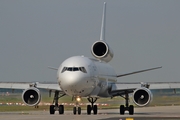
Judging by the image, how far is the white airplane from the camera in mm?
41344

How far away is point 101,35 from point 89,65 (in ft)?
51.2

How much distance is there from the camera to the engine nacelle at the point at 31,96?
44781mm

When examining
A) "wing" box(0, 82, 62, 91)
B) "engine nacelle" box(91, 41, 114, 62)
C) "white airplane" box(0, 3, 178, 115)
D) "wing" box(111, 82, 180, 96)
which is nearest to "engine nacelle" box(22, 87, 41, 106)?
"white airplane" box(0, 3, 178, 115)

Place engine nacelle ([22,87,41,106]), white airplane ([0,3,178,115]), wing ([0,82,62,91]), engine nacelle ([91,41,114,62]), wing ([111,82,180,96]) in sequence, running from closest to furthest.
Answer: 1. white airplane ([0,3,178,115])
2. engine nacelle ([22,87,41,106])
3. wing ([0,82,62,91])
4. wing ([111,82,180,96])
5. engine nacelle ([91,41,114,62])

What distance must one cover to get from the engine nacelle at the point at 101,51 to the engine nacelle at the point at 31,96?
9020 mm

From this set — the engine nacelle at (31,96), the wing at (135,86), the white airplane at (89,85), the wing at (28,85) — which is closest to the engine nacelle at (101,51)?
the white airplane at (89,85)

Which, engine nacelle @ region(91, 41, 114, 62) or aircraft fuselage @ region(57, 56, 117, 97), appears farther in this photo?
engine nacelle @ region(91, 41, 114, 62)

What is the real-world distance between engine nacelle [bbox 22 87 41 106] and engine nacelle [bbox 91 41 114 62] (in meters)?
9.02

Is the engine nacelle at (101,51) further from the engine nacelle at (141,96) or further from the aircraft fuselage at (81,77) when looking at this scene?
the engine nacelle at (141,96)

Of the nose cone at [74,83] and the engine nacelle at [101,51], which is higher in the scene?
the engine nacelle at [101,51]

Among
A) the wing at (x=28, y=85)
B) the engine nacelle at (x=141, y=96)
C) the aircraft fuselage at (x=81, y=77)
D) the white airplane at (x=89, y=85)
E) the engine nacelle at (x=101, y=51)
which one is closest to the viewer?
the aircraft fuselage at (x=81, y=77)

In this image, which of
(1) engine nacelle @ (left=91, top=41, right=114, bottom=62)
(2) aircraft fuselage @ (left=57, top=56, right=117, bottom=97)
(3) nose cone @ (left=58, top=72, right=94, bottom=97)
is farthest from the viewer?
(1) engine nacelle @ (left=91, top=41, right=114, bottom=62)

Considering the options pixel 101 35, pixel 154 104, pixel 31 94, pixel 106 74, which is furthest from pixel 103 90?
pixel 154 104

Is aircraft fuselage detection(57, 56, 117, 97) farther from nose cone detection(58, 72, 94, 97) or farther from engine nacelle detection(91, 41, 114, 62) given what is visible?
engine nacelle detection(91, 41, 114, 62)
